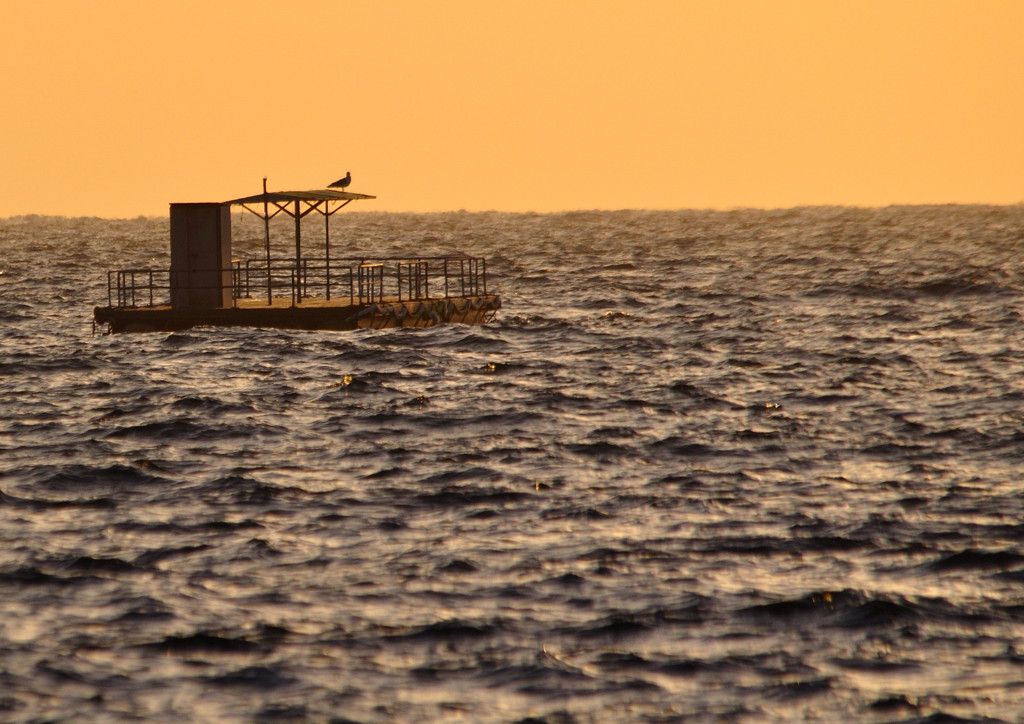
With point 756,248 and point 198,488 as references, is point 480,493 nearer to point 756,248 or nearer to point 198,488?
point 198,488

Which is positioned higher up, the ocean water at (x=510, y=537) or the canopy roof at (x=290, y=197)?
the canopy roof at (x=290, y=197)

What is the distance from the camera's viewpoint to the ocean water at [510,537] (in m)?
11.3

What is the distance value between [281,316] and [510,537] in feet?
74.0

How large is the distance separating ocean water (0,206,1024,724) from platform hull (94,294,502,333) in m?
1.50

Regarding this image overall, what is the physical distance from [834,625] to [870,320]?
3597 centimetres

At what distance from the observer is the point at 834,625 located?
12828mm

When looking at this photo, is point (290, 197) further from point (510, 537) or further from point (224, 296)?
point (510, 537)

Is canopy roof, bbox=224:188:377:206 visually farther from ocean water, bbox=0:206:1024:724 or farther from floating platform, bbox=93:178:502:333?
ocean water, bbox=0:206:1024:724

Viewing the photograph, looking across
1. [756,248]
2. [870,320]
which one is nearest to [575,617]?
[870,320]

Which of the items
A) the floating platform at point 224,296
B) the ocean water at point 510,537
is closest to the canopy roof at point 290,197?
the floating platform at point 224,296

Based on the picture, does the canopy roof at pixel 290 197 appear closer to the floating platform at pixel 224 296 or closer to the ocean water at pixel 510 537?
the floating platform at pixel 224 296

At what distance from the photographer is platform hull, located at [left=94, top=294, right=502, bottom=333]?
37.8 m

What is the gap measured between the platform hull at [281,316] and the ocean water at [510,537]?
4.92 ft

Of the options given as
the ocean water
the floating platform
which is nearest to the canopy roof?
the floating platform
